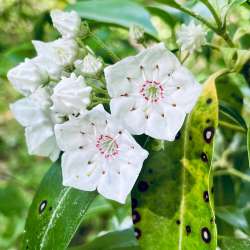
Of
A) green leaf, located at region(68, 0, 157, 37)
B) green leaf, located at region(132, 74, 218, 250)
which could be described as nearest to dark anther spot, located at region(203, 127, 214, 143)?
green leaf, located at region(132, 74, 218, 250)

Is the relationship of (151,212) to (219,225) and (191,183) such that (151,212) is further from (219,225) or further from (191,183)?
(219,225)

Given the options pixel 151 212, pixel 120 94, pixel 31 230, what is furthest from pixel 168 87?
pixel 31 230

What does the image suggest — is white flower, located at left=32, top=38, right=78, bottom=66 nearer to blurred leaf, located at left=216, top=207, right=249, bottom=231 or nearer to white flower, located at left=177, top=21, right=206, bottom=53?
white flower, located at left=177, top=21, right=206, bottom=53

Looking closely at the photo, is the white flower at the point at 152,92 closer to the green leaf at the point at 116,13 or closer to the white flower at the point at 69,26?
the white flower at the point at 69,26

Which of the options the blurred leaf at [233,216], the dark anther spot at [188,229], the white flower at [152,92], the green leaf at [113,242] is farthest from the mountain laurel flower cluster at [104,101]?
the blurred leaf at [233,216]

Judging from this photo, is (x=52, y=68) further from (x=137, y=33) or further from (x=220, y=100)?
(x=220, y=100)

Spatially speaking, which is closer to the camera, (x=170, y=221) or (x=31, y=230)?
(x=170, y=221)

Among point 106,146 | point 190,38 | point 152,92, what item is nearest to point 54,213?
point 106,146
